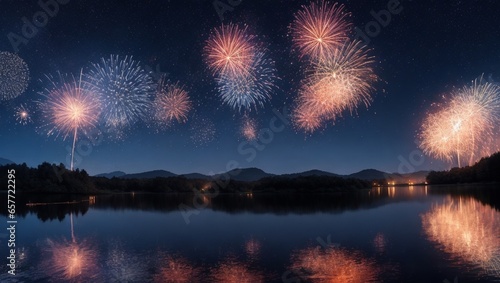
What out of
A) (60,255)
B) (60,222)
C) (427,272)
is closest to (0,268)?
(60,255)

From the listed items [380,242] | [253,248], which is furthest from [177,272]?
[380,242]

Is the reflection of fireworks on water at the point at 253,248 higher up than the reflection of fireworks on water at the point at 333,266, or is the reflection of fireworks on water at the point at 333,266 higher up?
the reflection of fireworks on water at the point at 333,266

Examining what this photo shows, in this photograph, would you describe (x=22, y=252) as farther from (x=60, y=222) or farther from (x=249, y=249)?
(x=60, y=222)

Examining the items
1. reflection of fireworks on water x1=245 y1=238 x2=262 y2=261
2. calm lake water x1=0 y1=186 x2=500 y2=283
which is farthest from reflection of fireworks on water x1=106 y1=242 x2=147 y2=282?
reflection of fireworks on water x1=245 y1=238 x2=262 y2=261

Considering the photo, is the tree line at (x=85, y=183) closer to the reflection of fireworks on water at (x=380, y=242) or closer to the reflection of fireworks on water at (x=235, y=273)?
the reflection of fireworks on water at (x=380, y=242)

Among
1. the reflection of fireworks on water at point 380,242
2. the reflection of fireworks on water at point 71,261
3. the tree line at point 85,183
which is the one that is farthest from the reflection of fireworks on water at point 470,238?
the tree line at point 85,183

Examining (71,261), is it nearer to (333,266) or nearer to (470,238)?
(333,266)

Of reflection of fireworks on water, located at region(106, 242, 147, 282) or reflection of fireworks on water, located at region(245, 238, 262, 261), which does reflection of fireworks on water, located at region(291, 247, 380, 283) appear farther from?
reflection of fireworks on water, located at region(106, 242, 147, 282)
